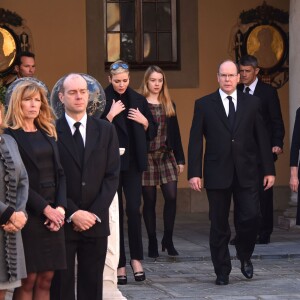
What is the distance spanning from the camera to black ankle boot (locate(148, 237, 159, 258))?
1234 centimetres

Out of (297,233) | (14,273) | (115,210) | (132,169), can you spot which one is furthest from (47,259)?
(297,233)

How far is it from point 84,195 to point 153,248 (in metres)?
4.42

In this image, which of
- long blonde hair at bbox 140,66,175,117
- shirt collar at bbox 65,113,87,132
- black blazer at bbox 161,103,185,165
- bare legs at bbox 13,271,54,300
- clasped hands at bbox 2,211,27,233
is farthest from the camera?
black blazer at bbox 161,103,185,165

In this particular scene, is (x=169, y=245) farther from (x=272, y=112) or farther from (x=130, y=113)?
(x=130, y=113)

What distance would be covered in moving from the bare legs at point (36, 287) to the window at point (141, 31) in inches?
351

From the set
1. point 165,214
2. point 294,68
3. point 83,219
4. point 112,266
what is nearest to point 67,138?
point 83,219

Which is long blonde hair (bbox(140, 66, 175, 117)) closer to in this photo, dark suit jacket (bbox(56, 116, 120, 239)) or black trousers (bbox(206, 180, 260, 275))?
black trousers (bbox(206, 180, 260, 275))

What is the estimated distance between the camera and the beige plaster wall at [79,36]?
16266 millimetres

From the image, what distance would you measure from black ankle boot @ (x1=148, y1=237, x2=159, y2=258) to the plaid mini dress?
0.54 meters

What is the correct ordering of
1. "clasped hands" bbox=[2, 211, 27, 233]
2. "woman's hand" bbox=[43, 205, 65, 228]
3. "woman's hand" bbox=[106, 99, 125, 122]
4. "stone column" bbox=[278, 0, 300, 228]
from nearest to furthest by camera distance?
"clasped hands" bbox=[2, 211, 27, 233] → "woman's hand" bbox=[43, 205, 65, 228] → "woman's hand" bbox=[106, 99, 125, 122] → "stone column" bbox=[278, 0, 300, 228]

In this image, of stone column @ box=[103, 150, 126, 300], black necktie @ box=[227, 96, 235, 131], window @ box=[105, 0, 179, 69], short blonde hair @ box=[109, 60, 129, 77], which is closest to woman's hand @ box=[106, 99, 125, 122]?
short blonde hair @ box=[109, 60, 129, 77]

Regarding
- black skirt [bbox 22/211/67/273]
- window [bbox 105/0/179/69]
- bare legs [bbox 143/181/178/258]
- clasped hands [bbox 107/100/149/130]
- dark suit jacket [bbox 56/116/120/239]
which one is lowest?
bare legs [bbox 143/181/178/258]

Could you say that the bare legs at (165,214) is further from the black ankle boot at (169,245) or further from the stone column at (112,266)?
the stone column at (112,266)

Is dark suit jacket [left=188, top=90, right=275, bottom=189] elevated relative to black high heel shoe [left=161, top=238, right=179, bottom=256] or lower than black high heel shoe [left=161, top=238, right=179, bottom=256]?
elevated
